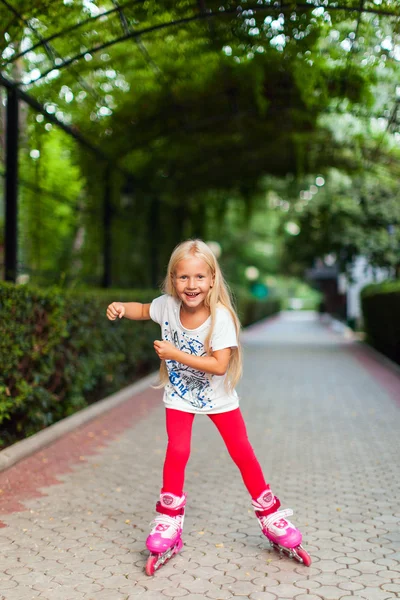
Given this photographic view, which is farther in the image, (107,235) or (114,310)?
(107,235)

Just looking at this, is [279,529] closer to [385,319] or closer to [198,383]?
[198,383]

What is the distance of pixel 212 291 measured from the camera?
4066mm

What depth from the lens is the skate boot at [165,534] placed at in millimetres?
3898

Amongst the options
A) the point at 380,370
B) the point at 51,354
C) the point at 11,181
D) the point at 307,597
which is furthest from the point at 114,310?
the point at 380,370

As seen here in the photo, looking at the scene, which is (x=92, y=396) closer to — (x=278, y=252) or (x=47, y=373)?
(x=47, y=373)

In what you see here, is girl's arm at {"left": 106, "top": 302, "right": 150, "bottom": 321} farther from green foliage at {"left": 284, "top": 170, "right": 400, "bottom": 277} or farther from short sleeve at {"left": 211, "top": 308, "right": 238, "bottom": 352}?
green foliage at {"left": 284, "top": 170, "right": 400, "bottom": 277}

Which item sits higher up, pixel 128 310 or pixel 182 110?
pixel 182 110

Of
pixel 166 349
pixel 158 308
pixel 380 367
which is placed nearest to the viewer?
pixel 166 349

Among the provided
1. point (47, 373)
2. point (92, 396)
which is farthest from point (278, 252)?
point (47, 373)

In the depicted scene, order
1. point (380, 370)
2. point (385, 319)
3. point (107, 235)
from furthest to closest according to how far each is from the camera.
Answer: point (385, 319)
point (380, 370)
point (107, 235)

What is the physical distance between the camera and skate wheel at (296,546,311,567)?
3.96 meters

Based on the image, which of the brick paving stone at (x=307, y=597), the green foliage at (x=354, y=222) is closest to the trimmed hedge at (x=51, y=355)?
the brick paving stone at (x=307, y=597)

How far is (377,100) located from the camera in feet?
42.0

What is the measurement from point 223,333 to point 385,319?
45.6 feet
